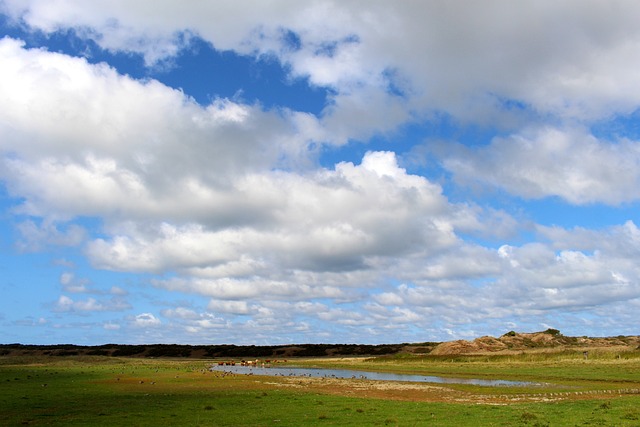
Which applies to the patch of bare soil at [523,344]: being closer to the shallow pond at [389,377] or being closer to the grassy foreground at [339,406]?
the shallow pond at [389,377]

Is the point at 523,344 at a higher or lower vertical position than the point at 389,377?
higher

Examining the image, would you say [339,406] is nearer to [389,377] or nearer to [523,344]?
[389,377]

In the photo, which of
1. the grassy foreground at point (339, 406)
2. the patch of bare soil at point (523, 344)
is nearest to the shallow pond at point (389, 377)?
the grassy foreground at point (339, 406)

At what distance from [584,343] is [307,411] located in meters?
153

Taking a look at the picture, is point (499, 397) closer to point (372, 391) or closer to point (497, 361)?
point (372, 391)

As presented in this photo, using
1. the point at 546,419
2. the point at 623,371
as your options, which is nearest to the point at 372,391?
the point at 546,419

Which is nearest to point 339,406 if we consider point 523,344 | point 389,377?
point 389,377

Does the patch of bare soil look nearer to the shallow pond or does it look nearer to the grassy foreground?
the shallow pond

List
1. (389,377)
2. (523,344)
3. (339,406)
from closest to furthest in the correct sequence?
(339,406) < (389,377) < (523,344)

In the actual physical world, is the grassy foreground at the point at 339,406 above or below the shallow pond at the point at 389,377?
above

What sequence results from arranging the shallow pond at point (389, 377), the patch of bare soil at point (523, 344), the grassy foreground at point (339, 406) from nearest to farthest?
the grassy foreground at point (339, 406)
the shallow pond at point (389, 377)
the patch of bare soil at point (523, 344)

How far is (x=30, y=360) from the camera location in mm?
127375

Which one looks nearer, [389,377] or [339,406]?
[339,406]

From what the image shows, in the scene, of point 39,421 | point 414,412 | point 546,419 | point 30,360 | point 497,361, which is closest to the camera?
point 546,419
